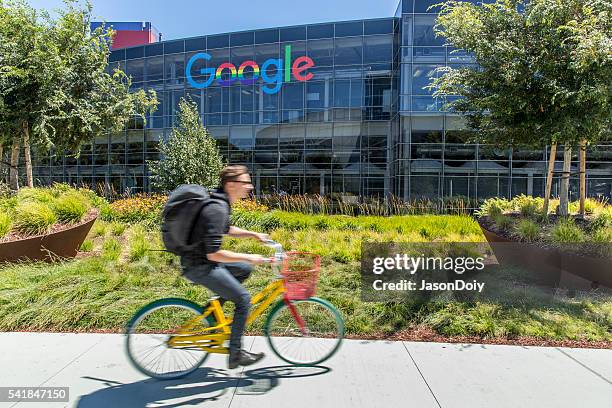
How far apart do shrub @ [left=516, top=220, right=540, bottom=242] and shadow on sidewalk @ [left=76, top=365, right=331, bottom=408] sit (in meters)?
4.88

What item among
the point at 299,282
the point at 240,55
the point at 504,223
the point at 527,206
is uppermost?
the point at 240,55

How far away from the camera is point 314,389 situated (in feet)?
12.0

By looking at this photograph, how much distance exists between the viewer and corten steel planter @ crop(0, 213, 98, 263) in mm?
6922

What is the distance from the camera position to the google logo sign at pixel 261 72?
27.0m

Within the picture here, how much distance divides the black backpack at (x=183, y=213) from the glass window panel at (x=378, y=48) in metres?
24.6

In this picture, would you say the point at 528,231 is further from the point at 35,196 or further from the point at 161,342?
the point at 35,196

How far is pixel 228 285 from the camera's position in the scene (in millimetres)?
3557

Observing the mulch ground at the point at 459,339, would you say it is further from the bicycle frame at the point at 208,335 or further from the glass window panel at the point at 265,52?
the glass window panel at the point at 265,52

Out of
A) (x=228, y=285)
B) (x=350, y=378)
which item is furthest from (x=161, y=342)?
(x=350, y=378)

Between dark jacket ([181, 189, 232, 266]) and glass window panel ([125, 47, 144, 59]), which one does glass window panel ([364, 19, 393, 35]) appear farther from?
dark jacket ([181, 189, 232, 266])

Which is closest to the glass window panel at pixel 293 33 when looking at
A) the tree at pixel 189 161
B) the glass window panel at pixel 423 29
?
the glass window panel at pixel 423 29

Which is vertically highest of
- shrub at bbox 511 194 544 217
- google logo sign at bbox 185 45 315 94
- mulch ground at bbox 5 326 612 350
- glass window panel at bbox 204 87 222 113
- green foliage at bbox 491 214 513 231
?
google logo sign at bbox 185 45 315 94

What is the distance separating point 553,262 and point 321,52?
2269 centimetres

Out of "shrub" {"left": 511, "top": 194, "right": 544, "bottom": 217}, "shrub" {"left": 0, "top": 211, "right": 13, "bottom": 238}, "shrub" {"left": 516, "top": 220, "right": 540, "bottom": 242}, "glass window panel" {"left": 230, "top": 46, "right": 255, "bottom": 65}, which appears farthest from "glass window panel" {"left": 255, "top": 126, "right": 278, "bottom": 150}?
"shrub" {"left": 516, "top": 220, "right": 540, "bottom": 242}
